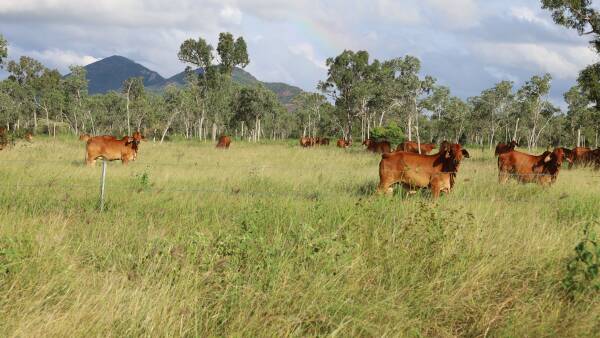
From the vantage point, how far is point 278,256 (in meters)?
4.35

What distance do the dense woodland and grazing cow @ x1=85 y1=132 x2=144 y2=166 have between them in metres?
26.3

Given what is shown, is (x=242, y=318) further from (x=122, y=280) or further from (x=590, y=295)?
(x=590, y=295)

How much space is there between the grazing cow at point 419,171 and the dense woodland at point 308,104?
2982 centimetres

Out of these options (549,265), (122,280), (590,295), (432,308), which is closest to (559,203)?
(549,265)

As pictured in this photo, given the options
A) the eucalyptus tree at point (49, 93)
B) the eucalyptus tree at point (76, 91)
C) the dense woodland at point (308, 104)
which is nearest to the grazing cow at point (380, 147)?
the dense woodland at point (308, 104)

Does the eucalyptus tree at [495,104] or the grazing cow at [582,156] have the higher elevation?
the eucalyptus tree at [495,104]

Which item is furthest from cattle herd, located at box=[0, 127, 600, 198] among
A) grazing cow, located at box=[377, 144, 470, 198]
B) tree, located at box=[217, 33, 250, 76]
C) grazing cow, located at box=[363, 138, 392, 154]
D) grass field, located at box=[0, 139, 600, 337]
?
tree, located at box=[217, 33, 250, 76]

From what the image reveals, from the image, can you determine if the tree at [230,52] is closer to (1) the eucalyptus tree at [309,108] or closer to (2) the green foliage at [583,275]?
(1) the eucalyptus tree at [309,108]

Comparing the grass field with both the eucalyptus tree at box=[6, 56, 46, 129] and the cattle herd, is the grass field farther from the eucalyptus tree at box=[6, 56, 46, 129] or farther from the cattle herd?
the eucalyptus tree at box=[6, 56, 46, 129]

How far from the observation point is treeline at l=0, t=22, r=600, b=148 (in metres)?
54.7

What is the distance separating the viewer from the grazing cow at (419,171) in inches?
351

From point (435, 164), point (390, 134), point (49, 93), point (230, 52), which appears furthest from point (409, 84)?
point (49, 93)

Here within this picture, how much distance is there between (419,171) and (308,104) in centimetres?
8417

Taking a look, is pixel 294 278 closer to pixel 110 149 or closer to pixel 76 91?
pixel 110 149
